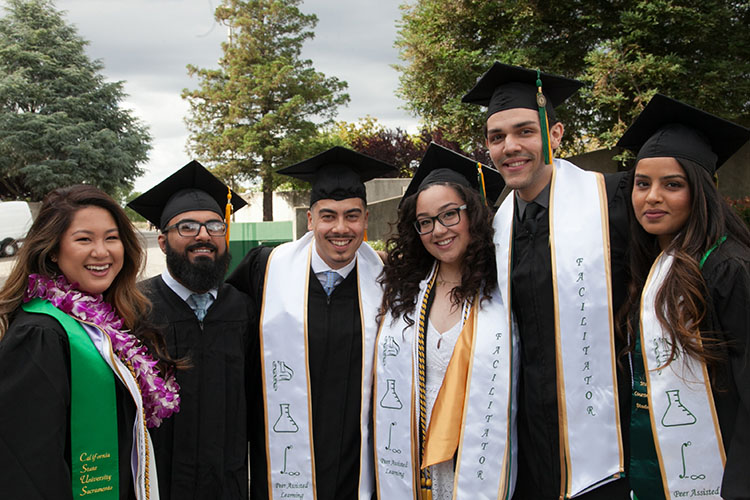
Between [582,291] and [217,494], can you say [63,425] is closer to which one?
[217,494]

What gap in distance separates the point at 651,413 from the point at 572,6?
11447mm

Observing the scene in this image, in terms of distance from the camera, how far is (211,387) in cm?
245

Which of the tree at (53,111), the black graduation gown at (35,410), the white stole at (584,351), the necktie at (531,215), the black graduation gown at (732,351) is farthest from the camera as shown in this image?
the tree at (53,111)

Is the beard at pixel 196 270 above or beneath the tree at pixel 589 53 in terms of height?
beneath

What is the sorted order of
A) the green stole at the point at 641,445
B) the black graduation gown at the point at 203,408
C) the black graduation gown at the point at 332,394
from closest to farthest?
the green stole at the point at 641,445, the black graduation gown at the point at 203,408, the black graduation gown at the point at 332,394

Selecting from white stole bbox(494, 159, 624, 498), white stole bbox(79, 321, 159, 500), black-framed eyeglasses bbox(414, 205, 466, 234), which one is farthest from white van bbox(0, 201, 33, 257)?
white stole bbox(494, 159, 624, 498)

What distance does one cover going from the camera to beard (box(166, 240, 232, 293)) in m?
2.55

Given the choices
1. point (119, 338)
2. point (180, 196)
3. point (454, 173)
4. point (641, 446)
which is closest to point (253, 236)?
point (180, 196)

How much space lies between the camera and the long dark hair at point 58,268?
192 cm

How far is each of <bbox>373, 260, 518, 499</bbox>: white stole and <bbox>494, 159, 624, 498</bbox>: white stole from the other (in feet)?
0.70

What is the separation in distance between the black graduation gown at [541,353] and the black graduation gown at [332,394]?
0.78 m

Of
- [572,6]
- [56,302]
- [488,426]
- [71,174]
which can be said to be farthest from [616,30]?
[71,174]

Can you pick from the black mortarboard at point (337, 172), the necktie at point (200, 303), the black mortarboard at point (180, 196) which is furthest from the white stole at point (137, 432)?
the black mortarboard at point (337, 172)

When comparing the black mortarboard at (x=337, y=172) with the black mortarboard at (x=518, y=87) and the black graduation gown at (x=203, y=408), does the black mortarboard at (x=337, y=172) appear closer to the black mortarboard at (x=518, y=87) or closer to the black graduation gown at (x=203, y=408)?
the black mortarboard at (x=518, y=87)
